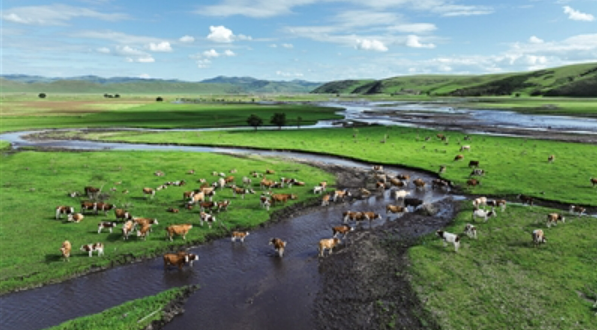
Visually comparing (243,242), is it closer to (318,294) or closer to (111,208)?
(318,294)

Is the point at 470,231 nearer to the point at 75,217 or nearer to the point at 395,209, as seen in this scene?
the point at 395,209

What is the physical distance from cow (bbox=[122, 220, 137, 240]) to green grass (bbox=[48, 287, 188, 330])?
727 centimetres

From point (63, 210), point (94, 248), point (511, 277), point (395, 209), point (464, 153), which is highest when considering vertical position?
point (464, 153)

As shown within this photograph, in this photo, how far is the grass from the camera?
63.5 ft

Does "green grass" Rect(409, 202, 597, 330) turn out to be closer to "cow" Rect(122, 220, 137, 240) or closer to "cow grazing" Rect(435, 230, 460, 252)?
"cow grazing" Rect(435, 230, 460, 252)

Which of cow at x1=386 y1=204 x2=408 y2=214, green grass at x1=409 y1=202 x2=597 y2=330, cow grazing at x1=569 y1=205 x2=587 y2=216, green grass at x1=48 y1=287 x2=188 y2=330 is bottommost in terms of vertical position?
green grass at x1=48 y1=287 x2=188 y2=330

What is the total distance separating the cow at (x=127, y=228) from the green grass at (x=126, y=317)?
7.27 meters

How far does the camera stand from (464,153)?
5278cm

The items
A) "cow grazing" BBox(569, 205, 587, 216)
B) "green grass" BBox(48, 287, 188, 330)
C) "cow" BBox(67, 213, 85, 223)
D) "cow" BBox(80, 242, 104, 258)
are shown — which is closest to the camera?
"green grass" BBox(48, 287, 188, 330)

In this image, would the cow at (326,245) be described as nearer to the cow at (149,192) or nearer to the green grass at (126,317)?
the green grass at (126,317)

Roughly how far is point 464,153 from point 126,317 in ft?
165

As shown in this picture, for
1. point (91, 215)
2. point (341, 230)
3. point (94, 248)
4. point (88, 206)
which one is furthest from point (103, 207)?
point (341, 230)

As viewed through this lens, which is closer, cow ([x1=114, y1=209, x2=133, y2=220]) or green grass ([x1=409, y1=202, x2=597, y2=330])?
green grass ([x1=409, y1=202, x2=597, y2=330])

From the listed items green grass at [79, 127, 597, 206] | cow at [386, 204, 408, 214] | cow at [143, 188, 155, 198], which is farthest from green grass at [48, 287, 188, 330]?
green grass at [79, 127, 597, 206]
